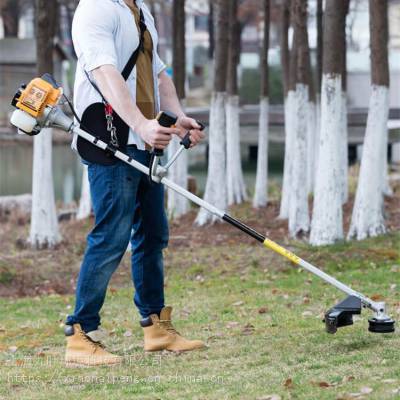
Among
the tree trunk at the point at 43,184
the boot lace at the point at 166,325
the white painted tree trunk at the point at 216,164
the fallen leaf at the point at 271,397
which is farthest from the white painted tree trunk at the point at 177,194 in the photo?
the fallen leaf at the point at 271,397

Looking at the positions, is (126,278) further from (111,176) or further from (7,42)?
(7,42)

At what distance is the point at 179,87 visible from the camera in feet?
56.5

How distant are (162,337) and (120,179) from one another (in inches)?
39.9

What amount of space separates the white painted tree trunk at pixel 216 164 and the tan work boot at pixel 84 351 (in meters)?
8.97

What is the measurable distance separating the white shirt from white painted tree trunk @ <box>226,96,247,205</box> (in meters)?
13.1

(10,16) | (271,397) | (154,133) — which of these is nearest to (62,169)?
(10,16)

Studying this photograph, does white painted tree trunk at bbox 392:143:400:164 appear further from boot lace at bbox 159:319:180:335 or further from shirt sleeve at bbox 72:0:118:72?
shirt sleeve at bbox 72:0:118:72

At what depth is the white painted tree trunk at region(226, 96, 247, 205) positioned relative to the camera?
19297mm

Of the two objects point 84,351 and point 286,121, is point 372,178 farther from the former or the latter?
point 84,351

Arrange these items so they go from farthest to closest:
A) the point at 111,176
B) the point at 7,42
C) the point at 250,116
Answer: the point at 7,42 → the point at 250,116 → the point at 111,176

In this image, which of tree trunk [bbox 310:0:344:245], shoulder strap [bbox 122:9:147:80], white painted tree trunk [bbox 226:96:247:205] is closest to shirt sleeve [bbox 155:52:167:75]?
shoulder strap [bbox 122:9:147:80]

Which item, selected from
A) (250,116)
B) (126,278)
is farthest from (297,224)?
(250,116)

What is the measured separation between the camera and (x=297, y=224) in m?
13.8

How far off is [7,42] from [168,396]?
4393 centimetres
